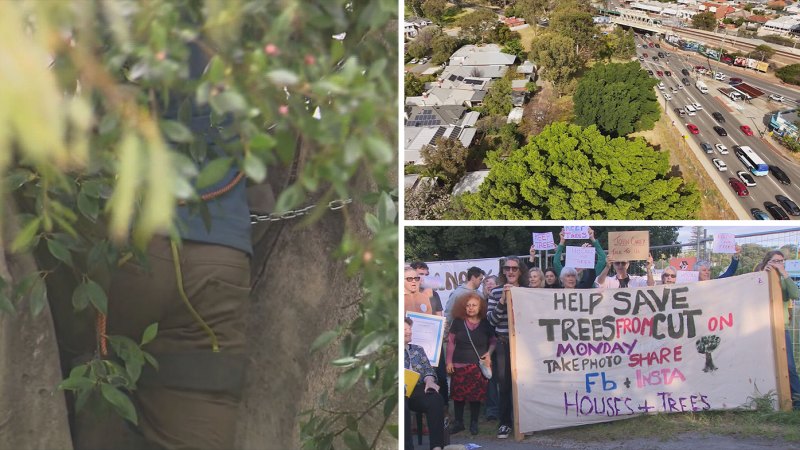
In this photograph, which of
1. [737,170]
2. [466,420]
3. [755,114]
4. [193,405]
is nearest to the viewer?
[193,405]

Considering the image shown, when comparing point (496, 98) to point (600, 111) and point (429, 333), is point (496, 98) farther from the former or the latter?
point (429, 333)

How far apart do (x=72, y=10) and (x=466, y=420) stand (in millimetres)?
2034

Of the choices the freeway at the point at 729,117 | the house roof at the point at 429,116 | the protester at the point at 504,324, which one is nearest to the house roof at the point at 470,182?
the house roof at the point at 429,116

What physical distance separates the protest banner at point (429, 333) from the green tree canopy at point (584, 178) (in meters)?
6.81

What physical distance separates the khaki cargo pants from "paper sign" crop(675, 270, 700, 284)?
1495mm

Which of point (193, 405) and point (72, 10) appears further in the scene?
point (193, 405)

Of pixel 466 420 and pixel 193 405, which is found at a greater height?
pixel 193 405

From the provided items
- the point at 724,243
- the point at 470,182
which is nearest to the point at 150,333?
the point at 724,243

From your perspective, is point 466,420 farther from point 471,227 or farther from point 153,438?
point 153,438

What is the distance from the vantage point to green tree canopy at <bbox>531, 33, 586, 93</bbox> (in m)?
8.96

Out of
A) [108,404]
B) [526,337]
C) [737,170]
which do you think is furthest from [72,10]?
[737,170]

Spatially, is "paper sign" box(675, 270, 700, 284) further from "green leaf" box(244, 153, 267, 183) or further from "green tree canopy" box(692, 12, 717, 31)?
"green tree canopy" box(692, 12, 717, 31)

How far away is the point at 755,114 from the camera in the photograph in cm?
931

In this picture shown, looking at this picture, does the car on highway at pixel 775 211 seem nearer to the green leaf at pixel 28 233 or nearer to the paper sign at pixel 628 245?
the paper sign at pixel 628 245
